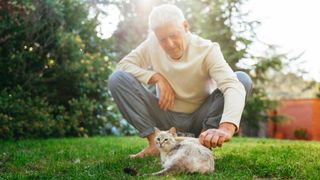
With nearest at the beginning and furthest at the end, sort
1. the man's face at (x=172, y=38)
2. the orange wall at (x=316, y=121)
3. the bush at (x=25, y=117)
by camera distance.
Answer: the man's face at (x=172, y=38) < the bush at (x=25, y=117) < the orange wall at (x=316, y=121)

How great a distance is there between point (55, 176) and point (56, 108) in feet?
15.6

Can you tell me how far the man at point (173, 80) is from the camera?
367 centimetres

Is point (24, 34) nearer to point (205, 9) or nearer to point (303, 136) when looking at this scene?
point (205, 9)

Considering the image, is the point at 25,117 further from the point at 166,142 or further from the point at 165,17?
the point at 166,142

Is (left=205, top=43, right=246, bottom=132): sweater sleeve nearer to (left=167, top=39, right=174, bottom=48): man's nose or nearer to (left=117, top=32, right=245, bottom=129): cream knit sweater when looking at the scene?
(left=117, top=32, right=245, bottom=129): cream knit sweater

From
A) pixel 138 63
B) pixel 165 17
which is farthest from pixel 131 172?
pixel 138 63

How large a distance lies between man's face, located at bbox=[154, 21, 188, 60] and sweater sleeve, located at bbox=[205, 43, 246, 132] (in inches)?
9.8

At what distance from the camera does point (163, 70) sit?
4.07 meters

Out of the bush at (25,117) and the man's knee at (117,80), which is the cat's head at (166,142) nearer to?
the man's knee at (117,80)

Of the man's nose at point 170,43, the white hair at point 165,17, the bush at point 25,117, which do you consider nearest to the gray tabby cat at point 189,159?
the man's nose at point 170,43

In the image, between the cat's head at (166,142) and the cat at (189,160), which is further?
the cat's head at (166,142)

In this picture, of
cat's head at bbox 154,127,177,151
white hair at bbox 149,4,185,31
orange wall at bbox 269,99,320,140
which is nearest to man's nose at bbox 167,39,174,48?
white hair at bbox 149,4,185,31

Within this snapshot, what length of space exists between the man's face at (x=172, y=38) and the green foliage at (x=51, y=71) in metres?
3.70

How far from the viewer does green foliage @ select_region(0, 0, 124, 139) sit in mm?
7062
